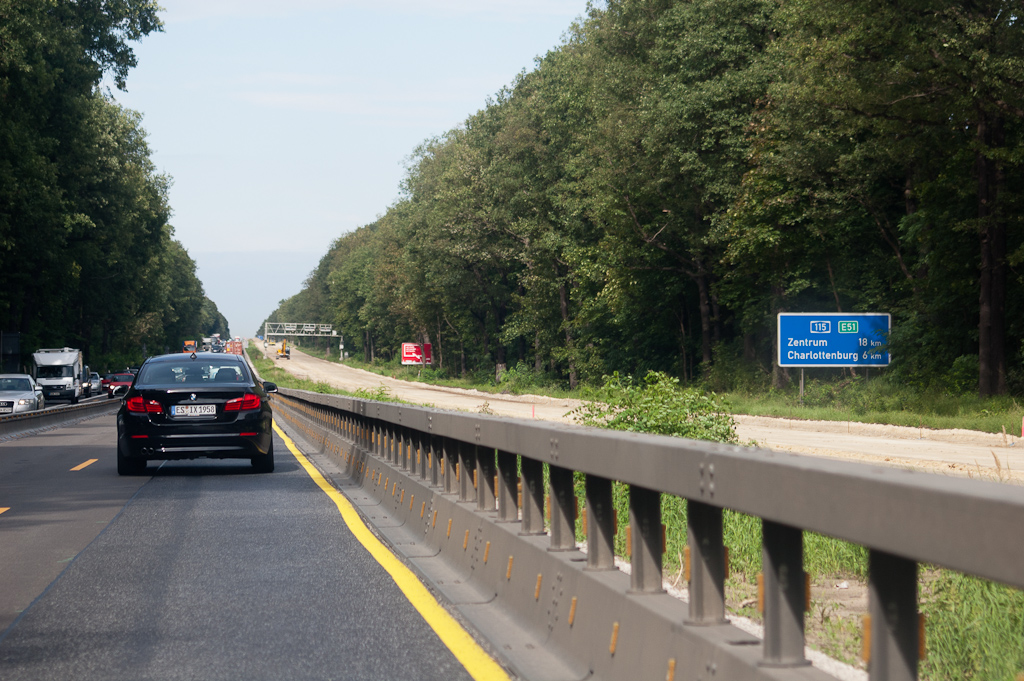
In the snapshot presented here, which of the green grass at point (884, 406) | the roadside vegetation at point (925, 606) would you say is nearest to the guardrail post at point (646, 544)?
the roadside vegetation at point (925, 606)

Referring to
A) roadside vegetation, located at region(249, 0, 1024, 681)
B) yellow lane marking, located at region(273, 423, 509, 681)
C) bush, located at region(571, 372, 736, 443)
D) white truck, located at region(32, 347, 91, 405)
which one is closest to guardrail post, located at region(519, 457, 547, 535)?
yellow lane marking, located at region(273, 423, 509, 681)

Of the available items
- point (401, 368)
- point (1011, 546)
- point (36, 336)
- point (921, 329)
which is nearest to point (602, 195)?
point (921, 329)

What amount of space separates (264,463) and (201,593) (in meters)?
9.33

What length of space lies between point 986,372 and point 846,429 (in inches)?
162

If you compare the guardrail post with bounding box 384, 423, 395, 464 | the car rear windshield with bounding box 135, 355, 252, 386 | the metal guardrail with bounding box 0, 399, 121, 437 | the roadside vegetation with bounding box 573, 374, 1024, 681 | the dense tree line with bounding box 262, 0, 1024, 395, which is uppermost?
the dense tree line with bounding box 262, 0, 1024, 395

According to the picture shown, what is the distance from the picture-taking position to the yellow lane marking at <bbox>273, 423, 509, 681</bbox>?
5.38m

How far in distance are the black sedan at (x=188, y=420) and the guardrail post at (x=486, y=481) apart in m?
8.78

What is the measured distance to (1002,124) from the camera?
27219 mm

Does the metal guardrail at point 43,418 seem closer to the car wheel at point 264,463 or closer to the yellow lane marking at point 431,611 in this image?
the car wheel at point 264,463

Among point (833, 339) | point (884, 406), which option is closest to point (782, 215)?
point (833, 339)

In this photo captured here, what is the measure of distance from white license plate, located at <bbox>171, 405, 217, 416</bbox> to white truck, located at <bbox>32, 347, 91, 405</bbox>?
53.9 m

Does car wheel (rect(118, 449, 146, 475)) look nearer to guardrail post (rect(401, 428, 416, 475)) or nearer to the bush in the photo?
guardrail post (rect(401, 428, 416, 475))

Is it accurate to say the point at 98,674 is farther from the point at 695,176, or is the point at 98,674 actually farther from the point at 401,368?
the point at 401,368

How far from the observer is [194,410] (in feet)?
51.4
